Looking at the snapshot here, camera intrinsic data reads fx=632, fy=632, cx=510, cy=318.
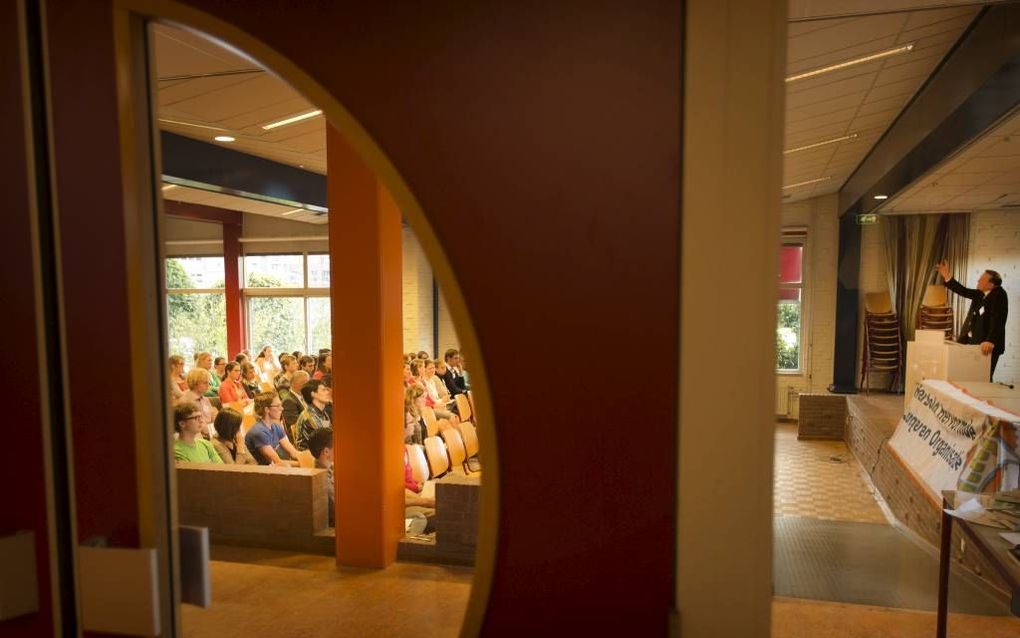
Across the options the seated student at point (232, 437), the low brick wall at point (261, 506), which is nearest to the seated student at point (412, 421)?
the seated student at point (232, 437)

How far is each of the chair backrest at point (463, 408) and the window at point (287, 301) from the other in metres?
6.12

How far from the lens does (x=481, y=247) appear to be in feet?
3.08

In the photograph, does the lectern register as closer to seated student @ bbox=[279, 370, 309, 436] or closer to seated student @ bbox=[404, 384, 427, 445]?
seated student @ bbox=[404, 384, 427, 445]

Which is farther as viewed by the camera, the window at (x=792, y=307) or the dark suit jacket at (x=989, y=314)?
the window at (x=792, y=307)

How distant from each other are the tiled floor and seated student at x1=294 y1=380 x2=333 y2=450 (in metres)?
3.68

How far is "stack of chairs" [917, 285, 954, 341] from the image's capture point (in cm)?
1016

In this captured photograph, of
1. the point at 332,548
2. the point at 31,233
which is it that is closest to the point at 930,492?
the point at 332,548

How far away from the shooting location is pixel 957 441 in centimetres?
462

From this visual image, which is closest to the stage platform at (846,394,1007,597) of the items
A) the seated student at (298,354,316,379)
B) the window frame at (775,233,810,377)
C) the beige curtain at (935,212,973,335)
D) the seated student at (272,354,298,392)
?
the window frame at (775,233,810,377)

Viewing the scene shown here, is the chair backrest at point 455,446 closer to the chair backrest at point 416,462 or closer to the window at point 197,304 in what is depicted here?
the chair backrest at point 416,462

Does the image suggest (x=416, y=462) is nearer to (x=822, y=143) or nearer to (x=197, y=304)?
(x=822, y=143)

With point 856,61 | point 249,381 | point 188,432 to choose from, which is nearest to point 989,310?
point 856,61

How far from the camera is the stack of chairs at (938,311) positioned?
1016 centimetres

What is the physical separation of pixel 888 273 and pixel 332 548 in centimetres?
1041
